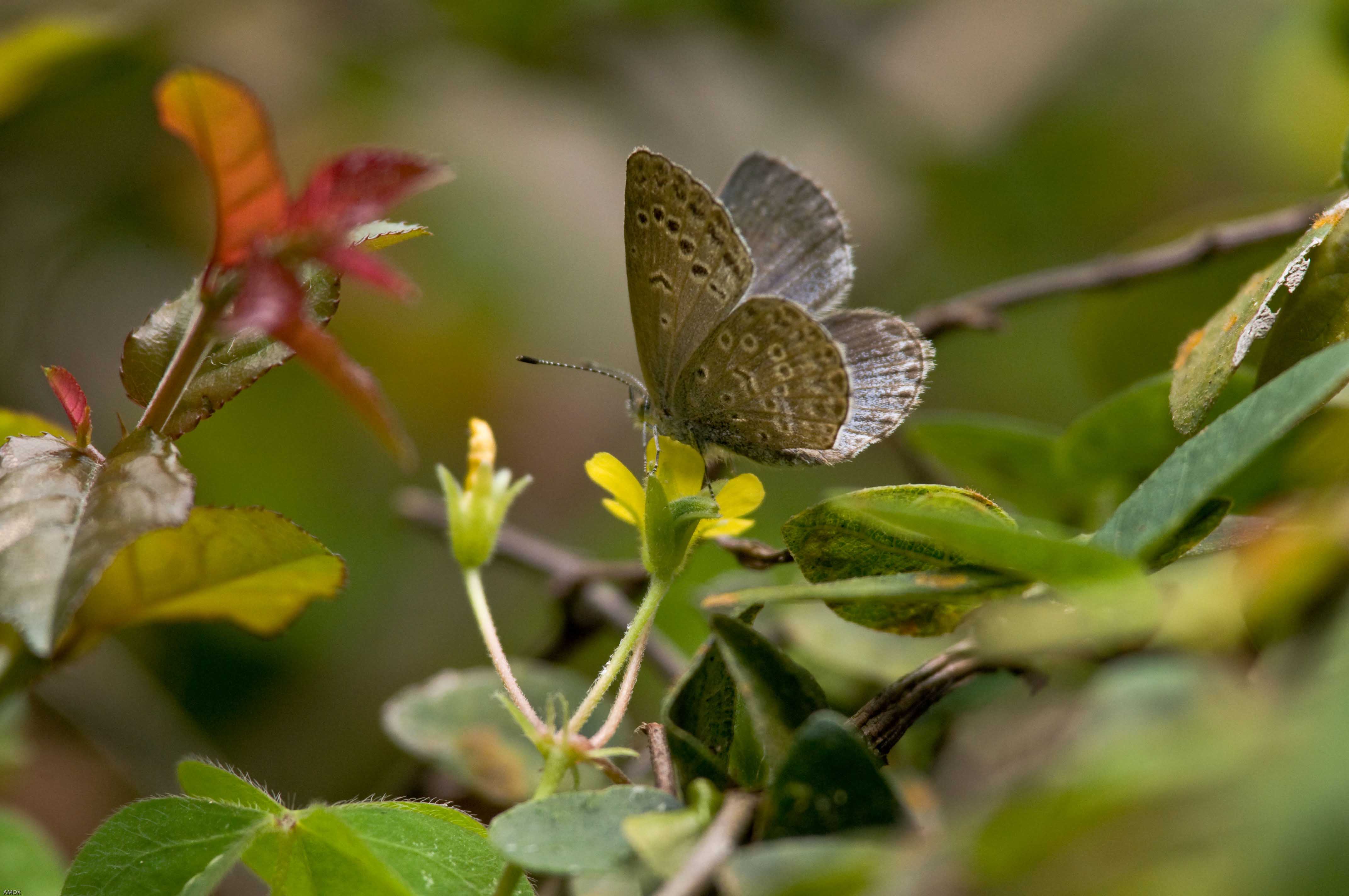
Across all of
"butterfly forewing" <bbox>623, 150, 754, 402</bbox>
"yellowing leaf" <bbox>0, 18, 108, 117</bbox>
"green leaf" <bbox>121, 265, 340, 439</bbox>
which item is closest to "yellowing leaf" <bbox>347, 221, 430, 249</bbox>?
"green leaf" <bbox>121, 265, 340, 439</bbox>

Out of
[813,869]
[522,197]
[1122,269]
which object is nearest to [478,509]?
[813,869]

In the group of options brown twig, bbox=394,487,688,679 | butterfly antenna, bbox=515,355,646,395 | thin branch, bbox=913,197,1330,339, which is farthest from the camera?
butterfly antenna, bbox=515,355,646,395

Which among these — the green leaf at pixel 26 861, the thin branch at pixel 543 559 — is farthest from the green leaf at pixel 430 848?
the thin branch at pixel 543 559

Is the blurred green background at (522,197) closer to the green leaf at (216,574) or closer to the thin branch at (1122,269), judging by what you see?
the thin branch at (1122,269)

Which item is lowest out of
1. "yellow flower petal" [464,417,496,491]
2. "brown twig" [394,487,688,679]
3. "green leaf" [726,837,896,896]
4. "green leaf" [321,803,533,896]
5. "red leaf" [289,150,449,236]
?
"brown twig" [394,487,688,679]

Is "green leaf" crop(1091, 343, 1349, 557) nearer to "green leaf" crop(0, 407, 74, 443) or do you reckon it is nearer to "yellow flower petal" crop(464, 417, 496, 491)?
"yellow flower petal" crop(464, 417, 496, 491)
